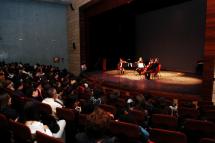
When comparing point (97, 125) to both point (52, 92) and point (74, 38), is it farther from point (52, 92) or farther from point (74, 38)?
point (74, 38)

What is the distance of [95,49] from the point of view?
16.2 metres

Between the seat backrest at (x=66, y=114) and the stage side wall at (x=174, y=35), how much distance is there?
12.0 meters

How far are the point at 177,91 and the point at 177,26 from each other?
7950 mm

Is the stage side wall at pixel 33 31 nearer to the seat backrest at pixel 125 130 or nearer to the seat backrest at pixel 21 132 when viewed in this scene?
the seat backrest at pixel 21 132

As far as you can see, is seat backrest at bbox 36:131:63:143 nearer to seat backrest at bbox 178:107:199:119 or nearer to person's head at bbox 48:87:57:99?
person's head at bbox 48:87:57:99

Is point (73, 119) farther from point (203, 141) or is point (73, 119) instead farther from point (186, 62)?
point (186, 62)

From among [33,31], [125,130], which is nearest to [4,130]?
[125,130]

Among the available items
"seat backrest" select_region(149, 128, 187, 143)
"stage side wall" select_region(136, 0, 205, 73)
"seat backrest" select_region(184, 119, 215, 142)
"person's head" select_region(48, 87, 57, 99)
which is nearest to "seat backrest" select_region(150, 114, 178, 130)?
"seat backrest" select_region(184, 119, 215, 142)

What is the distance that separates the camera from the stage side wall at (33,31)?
52.2 feet

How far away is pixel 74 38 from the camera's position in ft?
52.6

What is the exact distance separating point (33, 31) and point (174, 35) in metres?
9.55

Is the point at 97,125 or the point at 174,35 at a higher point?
the point at 174,35

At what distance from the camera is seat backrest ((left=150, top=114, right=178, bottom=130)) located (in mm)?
3736

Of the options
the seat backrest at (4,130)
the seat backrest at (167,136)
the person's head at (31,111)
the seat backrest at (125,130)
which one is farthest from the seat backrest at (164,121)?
the seat backrest at (4,130)
